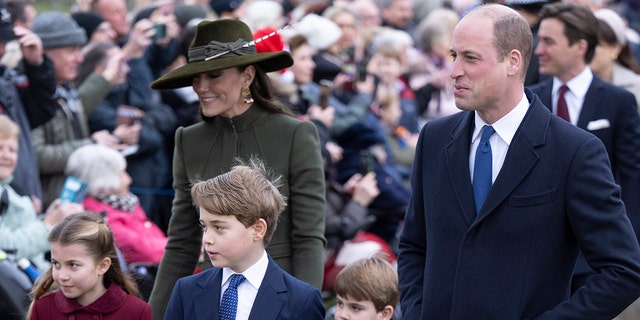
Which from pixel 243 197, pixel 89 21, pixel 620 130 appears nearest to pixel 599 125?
pixel 620 130

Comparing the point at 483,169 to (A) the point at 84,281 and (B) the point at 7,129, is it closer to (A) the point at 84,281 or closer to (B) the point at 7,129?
(A) the point at 84,281

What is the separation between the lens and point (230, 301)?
14.8 feet

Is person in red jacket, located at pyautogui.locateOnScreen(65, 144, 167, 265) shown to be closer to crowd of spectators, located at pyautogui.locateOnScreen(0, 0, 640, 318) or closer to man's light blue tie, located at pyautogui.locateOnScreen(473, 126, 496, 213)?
crowd of spectators, located at pyautogui.locateOnScreen(0, 0, 640, 318)

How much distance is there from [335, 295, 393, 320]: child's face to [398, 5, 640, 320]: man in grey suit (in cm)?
123

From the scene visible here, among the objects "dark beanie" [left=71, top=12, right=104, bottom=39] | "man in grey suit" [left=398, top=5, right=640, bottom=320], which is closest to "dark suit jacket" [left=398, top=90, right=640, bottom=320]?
"man in grey suit" [left=398, top=5, right=640, bottom=320]

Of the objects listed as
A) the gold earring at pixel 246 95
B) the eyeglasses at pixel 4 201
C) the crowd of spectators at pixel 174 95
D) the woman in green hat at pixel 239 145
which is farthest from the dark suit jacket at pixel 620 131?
the eyeglasses at pixel 4 201

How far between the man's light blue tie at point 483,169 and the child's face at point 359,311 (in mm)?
1521

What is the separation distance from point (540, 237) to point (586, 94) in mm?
2908

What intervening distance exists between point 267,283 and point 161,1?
712cm

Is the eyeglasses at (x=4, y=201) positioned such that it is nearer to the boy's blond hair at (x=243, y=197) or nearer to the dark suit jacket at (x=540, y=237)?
the boy's blond hair at (x=243, y=197)

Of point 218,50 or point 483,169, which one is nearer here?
point 483,169

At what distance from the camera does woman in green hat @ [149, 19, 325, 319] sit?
202 inches

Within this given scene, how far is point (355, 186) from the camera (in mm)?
9281

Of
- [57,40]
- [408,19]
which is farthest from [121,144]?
[408,19]
